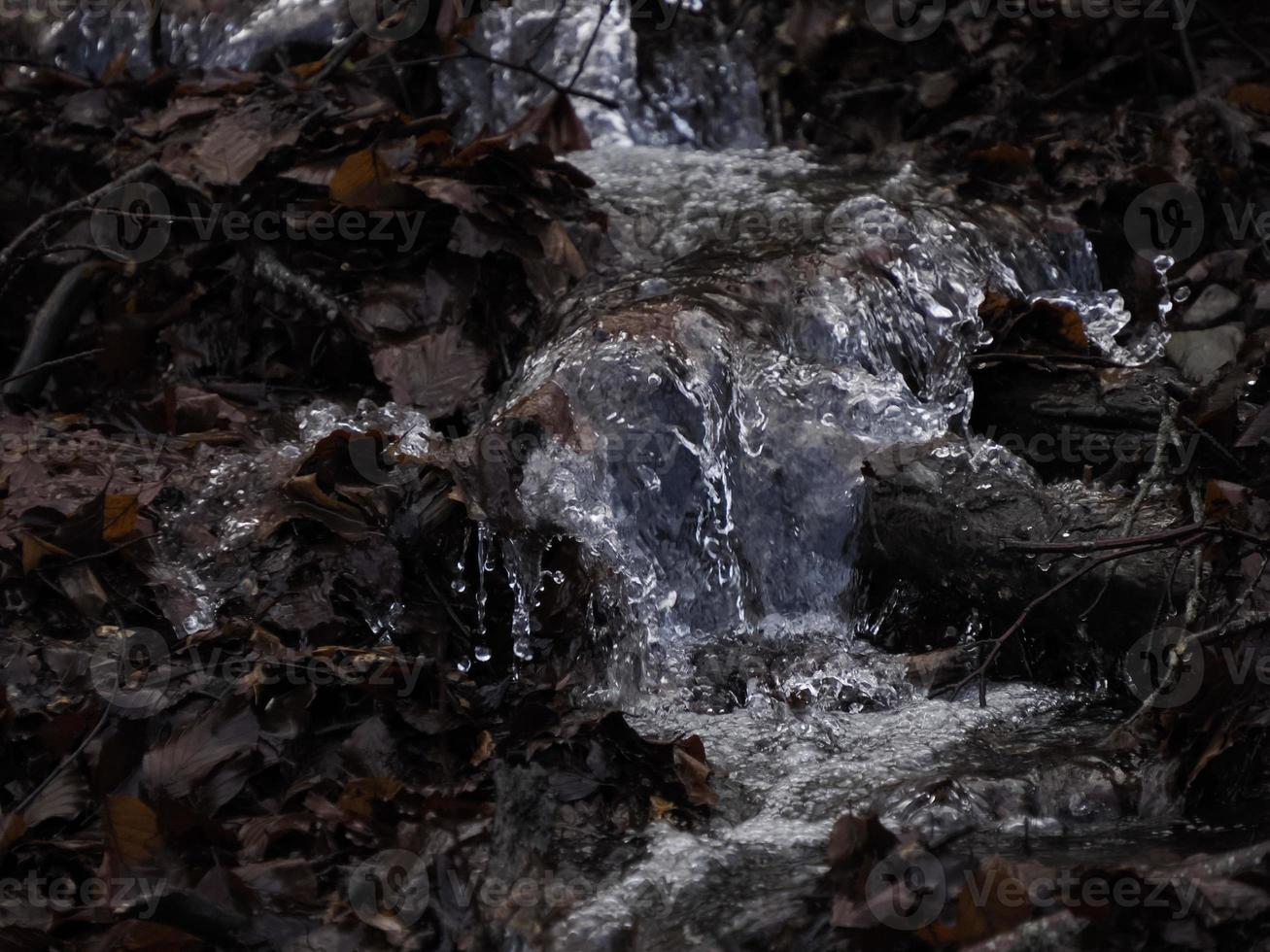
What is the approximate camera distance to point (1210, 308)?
157 inches

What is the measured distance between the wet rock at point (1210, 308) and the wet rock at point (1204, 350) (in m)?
0.13

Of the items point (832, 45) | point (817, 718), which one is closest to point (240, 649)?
point (817, 718)

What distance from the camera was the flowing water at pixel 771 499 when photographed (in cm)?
230

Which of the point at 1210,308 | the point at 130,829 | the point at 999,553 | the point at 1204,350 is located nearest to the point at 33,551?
the point at 130,829

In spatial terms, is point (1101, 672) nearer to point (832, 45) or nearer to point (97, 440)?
point (97, 440)

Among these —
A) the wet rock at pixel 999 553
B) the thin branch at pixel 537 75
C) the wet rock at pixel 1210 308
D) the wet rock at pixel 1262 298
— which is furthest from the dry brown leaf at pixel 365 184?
the wet rock at pixel 1262 298

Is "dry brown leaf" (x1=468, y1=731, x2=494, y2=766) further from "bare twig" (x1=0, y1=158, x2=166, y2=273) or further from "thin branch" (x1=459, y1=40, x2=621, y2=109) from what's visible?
"thin branch" (x1=459, y1=40, x2=621, y2=109)

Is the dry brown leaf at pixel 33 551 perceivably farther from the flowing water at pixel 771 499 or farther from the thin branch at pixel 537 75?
the thin branch at pixel 537 75

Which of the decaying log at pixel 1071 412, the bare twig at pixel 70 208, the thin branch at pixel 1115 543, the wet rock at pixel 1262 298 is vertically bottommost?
the thin branch at pixel 1115 543

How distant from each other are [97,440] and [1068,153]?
341 cm

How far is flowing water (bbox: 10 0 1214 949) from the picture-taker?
2305mm

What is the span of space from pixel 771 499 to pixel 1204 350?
1.42 metres

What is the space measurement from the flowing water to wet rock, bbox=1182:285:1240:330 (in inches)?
7.3

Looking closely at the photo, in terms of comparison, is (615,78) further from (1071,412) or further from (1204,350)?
(1071,412)
